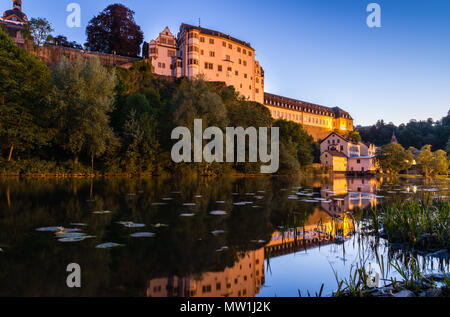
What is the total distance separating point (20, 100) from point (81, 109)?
6.17 m

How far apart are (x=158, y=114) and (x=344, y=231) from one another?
33.7 m

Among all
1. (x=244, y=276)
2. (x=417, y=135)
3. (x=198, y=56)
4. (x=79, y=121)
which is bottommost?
(x=244, y=276)

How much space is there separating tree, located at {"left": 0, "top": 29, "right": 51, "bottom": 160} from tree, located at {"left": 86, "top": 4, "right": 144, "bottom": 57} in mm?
38715

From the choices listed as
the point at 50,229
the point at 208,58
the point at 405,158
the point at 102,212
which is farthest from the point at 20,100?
the point at 405,158

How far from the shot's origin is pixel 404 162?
174 feet

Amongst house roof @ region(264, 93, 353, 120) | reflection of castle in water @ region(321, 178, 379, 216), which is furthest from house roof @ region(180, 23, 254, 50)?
reflection of castle in water @ region(321, 178, 379, 216)

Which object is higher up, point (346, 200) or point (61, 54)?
point (61, 54)

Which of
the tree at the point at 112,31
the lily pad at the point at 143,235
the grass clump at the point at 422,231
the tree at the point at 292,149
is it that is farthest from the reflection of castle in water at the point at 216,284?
the tree at the point at 112,31

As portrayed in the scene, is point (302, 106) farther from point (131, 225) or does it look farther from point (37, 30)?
point (131, 225)

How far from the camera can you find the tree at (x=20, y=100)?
2433 centimetres

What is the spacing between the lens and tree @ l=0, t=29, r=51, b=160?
24.3 meters

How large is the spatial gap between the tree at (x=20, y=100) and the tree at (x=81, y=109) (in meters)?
1.78

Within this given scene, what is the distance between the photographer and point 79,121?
995 inches
